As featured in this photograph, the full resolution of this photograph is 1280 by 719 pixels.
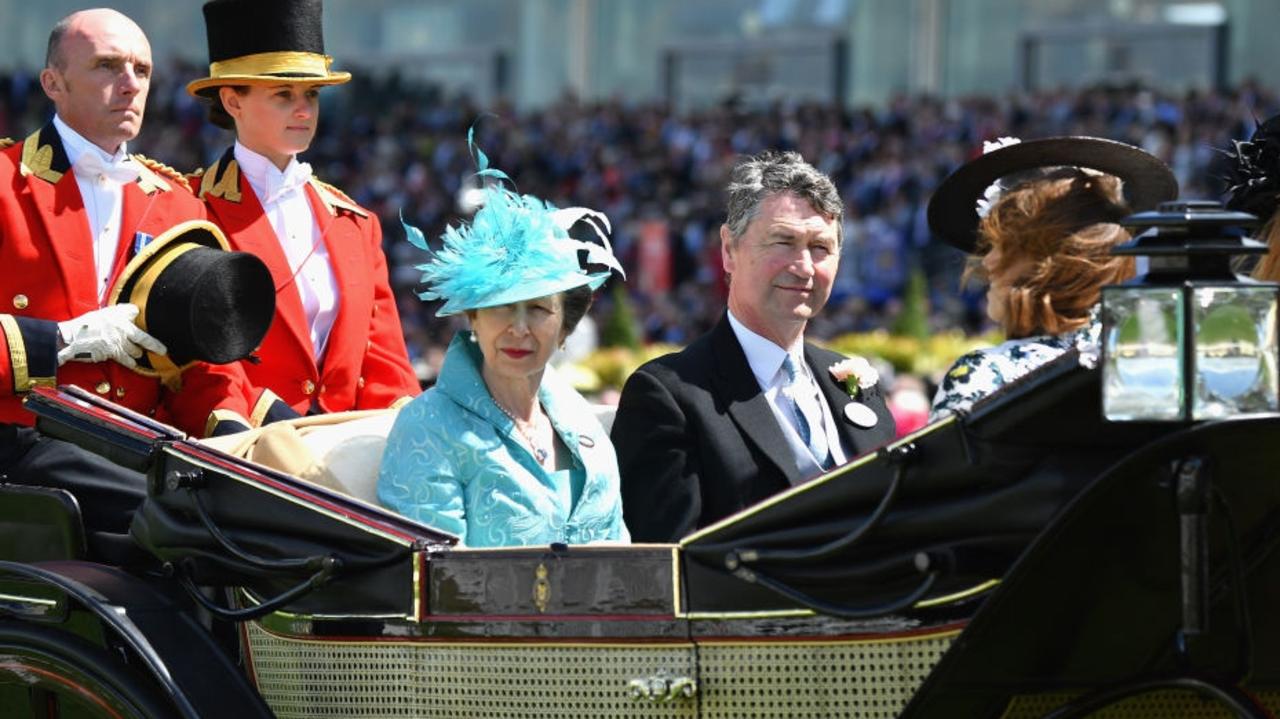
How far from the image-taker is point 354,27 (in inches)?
1182

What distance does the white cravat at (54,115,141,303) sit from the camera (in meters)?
3.79

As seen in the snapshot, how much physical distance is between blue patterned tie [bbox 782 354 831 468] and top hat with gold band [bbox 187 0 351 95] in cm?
124

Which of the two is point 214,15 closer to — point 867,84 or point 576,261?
point 576,261

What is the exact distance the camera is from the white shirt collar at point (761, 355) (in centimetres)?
361

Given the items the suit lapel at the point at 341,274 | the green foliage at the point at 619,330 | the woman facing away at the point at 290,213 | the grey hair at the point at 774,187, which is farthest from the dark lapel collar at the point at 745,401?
the green foliage at the point at 619,330

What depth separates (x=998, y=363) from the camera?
319 centimetres

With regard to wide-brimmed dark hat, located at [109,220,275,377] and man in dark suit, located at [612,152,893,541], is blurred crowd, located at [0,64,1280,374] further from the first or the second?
wide-brimmed dark hat, located at [109,220,275,377]

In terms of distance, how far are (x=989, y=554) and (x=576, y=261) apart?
1.05m

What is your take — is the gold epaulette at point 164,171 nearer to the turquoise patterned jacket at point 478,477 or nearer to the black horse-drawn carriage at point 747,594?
the black horse-drawn carriage at point 747,594

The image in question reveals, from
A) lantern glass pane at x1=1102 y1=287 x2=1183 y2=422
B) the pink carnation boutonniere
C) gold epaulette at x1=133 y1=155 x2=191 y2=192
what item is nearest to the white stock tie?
gold epaulette at x1=133 y1=155 x2=191 y2=192

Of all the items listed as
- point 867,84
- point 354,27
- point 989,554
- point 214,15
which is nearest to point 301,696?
point 989,554

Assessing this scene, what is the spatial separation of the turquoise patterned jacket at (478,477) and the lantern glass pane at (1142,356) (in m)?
1.19

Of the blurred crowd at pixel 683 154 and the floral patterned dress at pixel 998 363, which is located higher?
the floral patterned dress at pixel 998 363

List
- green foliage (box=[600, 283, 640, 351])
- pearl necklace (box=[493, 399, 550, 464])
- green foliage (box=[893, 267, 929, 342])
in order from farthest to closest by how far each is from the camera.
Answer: green foliage (box=[600, 283, 640, 351]), green foliage (box=[893, 267, 929, 342]), pearl necklace (box=[493, 399, 550, 464])
